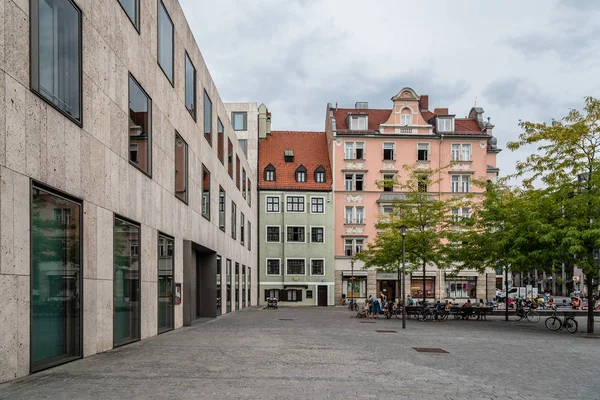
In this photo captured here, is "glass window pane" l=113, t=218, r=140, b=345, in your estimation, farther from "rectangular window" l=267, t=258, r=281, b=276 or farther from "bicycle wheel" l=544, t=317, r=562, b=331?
"rectangular window" l=267, t=258, r=281, b=276

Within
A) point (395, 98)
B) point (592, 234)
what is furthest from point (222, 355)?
point (395, 98)

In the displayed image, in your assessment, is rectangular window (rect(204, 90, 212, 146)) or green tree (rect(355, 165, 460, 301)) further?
green tree (rect(355, 165, 460, 301))

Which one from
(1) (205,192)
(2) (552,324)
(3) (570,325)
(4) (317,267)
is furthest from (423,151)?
(1) (205,192)

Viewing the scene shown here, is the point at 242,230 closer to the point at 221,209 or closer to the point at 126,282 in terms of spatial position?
the point at 221,209

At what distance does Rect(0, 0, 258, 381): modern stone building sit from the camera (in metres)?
9.63

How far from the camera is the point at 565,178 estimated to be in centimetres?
2408

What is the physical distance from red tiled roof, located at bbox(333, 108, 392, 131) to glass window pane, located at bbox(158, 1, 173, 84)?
39.7m

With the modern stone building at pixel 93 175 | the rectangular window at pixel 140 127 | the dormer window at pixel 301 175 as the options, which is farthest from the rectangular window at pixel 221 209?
the dormer window at pixel 301 175

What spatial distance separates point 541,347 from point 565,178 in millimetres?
8904

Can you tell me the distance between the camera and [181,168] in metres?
22.4

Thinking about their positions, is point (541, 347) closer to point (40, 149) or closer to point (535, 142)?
point (535, 142)

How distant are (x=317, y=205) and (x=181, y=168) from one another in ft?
118

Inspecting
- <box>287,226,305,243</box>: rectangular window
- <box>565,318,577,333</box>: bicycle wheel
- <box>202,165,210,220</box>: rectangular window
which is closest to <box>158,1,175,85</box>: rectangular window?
<box>202,165,210,220</box>: rectangular window

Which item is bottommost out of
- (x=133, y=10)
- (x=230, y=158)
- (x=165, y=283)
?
(x=165, y=283)
